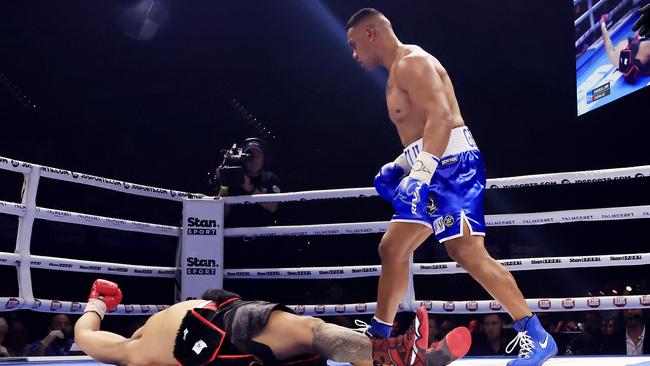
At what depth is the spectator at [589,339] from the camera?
4.94 meters

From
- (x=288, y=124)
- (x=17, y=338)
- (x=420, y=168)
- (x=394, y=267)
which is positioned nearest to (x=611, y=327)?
(x=394, y=267)

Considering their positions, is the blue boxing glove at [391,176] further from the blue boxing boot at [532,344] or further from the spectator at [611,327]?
the spectator at [611,327]

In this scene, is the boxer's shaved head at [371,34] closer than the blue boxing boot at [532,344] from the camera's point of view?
No

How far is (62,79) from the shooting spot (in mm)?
8703

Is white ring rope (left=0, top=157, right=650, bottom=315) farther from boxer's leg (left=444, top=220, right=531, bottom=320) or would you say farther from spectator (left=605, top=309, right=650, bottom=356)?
spectator (left=605, top=309, right=650, bottom=356)

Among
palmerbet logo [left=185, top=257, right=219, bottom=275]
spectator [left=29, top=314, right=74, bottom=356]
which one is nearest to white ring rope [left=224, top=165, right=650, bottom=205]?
palmerbet logo [left=185, top=257, right=219, bottom=275]

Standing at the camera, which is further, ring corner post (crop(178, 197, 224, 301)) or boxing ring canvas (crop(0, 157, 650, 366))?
ring corner post (crop(178, 197, 224, 301))

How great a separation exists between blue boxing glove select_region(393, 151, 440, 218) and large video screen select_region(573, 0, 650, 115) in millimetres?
3023

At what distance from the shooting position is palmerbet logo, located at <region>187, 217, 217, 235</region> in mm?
4316

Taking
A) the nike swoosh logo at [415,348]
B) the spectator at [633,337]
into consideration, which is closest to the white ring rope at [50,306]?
the nike swoosh logo at [415,348]

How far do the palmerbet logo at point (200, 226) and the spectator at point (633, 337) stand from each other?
2.93m

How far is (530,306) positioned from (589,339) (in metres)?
1.79

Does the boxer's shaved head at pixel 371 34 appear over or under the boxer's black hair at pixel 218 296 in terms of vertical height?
over

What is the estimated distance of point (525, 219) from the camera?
371cm
